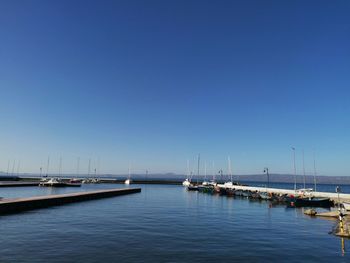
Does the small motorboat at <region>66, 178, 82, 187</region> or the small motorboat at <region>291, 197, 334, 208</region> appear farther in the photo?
the small motorboat at <region>66, 178, 82, 187</region>

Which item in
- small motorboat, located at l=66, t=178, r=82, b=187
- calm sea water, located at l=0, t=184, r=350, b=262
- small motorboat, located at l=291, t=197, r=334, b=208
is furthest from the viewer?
small motorboat, located at l=66, t=178, r=82, b=187

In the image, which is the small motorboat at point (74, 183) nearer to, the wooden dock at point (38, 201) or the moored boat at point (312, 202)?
the wooden dock at point (38, 201)

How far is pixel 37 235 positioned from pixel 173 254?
1345 cm

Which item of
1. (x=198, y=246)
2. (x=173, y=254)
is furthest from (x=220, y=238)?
(x=173, y=254)

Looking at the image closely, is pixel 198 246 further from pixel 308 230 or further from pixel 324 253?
pixel 308 230

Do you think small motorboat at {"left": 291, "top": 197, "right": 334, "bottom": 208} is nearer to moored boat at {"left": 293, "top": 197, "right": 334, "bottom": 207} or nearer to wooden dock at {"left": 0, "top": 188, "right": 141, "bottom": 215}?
moored boat at {"left": 293, "top": 197, "right": 334, "bottom": 207}

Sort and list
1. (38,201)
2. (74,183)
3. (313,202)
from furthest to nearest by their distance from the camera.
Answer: (74,183), (313,202), (38,201)

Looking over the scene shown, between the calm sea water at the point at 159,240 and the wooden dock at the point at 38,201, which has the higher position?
the wooden dock at the point at 38,201

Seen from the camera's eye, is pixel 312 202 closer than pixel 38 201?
No

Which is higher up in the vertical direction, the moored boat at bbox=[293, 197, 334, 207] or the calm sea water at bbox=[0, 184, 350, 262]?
the moored boat at bbox=[293, 197, 334, 207]

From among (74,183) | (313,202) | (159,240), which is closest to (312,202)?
(313,202)

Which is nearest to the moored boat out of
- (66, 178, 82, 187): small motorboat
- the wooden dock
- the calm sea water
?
the calm sea water

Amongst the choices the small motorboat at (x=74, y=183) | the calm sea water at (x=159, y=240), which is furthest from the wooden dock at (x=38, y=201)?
the small motorboat at (x=74, y=183)

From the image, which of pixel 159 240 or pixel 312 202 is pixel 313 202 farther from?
pixel 159 240
